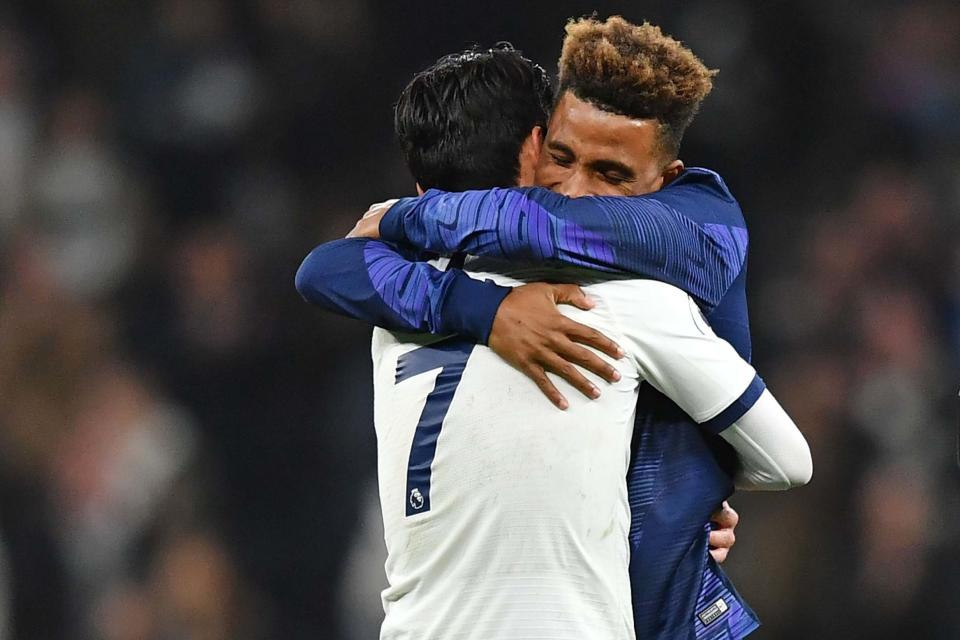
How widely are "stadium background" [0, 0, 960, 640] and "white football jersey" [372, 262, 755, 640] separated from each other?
161 centimetres

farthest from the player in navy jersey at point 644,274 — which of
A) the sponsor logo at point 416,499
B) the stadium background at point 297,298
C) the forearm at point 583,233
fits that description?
the stadium background at point 297,298

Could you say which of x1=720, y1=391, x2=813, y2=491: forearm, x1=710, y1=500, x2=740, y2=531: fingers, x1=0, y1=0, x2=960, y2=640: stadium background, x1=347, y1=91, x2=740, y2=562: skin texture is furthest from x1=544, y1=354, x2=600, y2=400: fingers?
x1=0, y1=0, x2=960, y2=640: stadium background

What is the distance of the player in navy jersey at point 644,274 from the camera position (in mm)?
1268

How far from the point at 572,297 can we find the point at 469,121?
0.26m

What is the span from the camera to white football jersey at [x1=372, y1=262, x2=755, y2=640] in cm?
124

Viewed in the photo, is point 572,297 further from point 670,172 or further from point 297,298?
point 297,298

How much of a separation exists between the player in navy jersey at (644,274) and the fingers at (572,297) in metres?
0.04

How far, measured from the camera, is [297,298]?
9.84ft

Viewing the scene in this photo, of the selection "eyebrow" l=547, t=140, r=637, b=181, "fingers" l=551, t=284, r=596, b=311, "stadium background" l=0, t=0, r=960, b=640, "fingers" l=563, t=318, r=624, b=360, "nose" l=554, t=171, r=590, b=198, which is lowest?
"stadium background" l=0, t=0, r=960, b=640

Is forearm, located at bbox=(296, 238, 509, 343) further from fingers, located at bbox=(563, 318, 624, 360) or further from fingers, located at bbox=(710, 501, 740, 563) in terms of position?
fingers, located at bbox=(710, 501, 740, 563)

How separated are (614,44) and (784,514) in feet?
6.36

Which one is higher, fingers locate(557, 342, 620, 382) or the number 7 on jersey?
fingers locate(557, 342, 620, 382)

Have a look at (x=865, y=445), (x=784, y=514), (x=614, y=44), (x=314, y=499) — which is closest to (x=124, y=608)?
(x=314, y=499)

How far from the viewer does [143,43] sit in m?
3.05
